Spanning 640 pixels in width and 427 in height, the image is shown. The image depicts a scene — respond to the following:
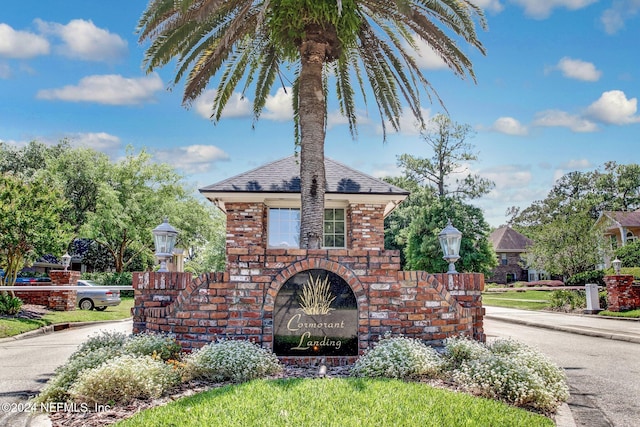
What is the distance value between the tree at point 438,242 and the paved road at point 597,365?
14047mm

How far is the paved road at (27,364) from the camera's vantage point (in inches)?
215

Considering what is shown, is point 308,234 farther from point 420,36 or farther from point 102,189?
point 102,189

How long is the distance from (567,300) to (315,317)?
18.6m

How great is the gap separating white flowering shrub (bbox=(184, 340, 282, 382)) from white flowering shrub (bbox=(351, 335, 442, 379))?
1.18 m

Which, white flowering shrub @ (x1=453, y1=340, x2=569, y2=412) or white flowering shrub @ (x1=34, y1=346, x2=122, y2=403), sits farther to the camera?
white flowering shrub @ (x1=34, y1=346, x2=122, y2=403)

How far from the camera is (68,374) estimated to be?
5477mm

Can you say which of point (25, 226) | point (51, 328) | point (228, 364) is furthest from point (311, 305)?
point (25, 226)

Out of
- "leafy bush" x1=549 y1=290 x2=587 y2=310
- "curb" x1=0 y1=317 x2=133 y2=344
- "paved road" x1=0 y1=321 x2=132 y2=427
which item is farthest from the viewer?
"leafy bush" x1=549 y1=290 x2=587 y2=310

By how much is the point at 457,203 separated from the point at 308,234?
24850 mm

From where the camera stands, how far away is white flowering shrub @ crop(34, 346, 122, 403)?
5152mm

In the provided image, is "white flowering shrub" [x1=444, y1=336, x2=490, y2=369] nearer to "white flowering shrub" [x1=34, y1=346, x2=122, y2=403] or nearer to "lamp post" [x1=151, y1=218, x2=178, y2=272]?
"white flowering shrub" [x1=34, y1=346, x2=122, y2=403]

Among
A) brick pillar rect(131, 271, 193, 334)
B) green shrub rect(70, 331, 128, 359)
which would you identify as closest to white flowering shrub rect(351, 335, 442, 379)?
brick pillar rect(131, 271, 193, 334)

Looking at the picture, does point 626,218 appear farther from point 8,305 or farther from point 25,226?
point 8,305

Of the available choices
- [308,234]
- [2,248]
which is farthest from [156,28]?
[2,248]
